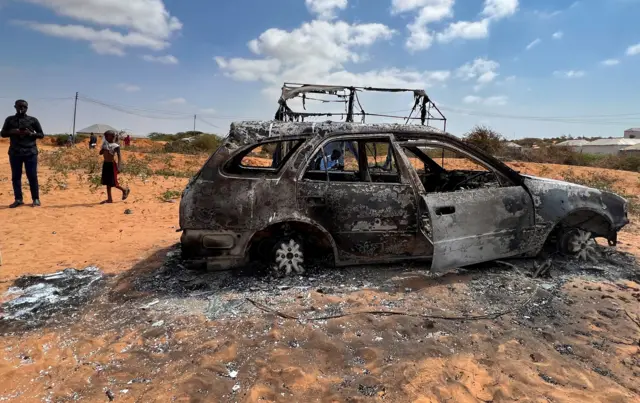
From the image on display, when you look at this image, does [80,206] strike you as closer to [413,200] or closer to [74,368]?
[74,368]

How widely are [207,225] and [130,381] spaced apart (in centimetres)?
162

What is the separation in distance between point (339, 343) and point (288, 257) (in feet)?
4.32

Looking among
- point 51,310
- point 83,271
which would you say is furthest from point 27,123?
point 51,310

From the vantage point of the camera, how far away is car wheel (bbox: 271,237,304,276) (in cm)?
420

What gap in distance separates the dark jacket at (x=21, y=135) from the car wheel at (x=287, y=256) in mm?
6331

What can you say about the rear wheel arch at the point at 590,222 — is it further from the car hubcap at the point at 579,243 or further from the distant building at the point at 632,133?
the distant building at the point at 632,133

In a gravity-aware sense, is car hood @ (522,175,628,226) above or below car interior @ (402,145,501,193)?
below

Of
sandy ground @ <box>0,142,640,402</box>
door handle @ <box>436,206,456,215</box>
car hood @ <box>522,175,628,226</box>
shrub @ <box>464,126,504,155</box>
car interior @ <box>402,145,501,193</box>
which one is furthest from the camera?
shrub @ <box>464,126,504,155</box>

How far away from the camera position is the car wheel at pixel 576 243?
4848 mm

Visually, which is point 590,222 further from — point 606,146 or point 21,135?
point 606,146

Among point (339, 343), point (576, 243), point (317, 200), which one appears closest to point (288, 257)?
point (317, 200)

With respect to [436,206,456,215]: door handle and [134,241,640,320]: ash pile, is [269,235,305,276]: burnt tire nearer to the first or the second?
[134,241,640,320]: ash pile

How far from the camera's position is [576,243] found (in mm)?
4852

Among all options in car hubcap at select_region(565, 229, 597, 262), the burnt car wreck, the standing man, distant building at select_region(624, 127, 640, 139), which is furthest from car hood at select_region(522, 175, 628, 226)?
distant building at select_region(624, 127, 640, 139)
